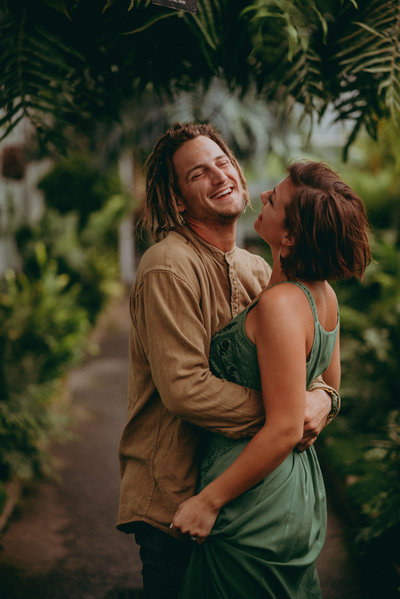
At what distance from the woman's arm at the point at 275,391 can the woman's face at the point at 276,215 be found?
192mm

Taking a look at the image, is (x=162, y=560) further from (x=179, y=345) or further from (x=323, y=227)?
(x=323, y=227)

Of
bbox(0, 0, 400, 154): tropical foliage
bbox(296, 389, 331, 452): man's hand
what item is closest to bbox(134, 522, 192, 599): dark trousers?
bbox(296, 389, 331, 452): man's hand

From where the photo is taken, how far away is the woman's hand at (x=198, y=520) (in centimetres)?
162

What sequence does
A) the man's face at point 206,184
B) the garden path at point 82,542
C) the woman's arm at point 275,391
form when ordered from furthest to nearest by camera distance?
the garden path at point 82,542 → the man's face at point 206,184 → the woman's arm at point 275,391

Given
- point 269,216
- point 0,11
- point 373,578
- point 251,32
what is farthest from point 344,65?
point 373,578

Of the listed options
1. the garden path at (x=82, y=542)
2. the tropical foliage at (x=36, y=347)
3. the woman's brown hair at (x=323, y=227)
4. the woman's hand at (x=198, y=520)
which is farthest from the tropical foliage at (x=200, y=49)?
the tropical foliage at (x=36, y=347)

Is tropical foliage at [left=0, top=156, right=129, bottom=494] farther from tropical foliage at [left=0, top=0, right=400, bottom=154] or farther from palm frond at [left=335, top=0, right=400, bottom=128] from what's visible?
palm frond at [left=335, top=0, right=400, bottom=128]

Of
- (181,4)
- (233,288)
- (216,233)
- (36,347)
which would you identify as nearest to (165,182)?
(216,233)

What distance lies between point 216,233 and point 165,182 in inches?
10.6

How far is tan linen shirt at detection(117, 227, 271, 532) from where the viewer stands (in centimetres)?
162

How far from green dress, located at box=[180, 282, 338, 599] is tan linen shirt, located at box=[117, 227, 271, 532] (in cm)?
8

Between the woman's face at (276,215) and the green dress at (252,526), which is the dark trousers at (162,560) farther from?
the woman's face at (276,215)

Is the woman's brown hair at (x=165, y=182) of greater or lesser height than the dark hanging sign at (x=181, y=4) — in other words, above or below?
below

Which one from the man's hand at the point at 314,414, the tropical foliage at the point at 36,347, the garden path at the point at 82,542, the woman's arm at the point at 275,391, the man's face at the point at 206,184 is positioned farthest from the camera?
the tropical foliage at the point at 36,347
